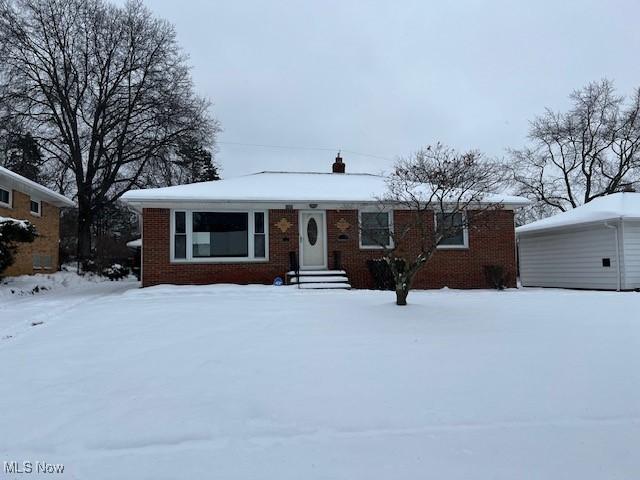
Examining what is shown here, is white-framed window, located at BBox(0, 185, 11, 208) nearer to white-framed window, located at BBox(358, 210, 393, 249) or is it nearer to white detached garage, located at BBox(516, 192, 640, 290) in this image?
white-framed window, located at BBox(358, 210, 393, 249)

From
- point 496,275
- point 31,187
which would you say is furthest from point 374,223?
point 31,187

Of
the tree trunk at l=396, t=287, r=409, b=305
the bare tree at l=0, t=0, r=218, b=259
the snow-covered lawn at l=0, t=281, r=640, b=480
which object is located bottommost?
the snow-covered lawn at l=0, t=281, r=640, b=480

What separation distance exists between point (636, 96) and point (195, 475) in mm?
32509

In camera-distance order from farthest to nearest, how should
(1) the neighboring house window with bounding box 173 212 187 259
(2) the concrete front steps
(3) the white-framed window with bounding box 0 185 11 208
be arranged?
1. (3) the white-framed window with bounding box 0 185 11 208
2. (1) the neighboring house window with bounding box 173 212 187 259
3. (2) the concrete front steps

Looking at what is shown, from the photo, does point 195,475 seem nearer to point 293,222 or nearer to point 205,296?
point 205,296

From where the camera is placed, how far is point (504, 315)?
7277mm

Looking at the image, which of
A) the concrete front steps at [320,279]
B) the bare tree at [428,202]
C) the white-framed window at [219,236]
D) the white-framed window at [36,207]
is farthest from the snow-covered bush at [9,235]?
the bare tree at [428,202]

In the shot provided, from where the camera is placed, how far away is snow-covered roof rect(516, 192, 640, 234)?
13227mm

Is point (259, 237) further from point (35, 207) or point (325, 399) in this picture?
point (35, 207)

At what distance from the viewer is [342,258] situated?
541 inches

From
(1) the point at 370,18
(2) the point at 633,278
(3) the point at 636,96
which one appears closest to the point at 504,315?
(2) the point at 633,278

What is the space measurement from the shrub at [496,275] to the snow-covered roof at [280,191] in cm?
201

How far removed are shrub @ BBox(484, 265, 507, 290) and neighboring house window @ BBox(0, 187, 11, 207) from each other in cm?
1628

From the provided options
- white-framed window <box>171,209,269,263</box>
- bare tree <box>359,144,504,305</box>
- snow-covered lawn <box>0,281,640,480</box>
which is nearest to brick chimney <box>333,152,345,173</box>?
bare tree <box>359,144,504,305</box>
